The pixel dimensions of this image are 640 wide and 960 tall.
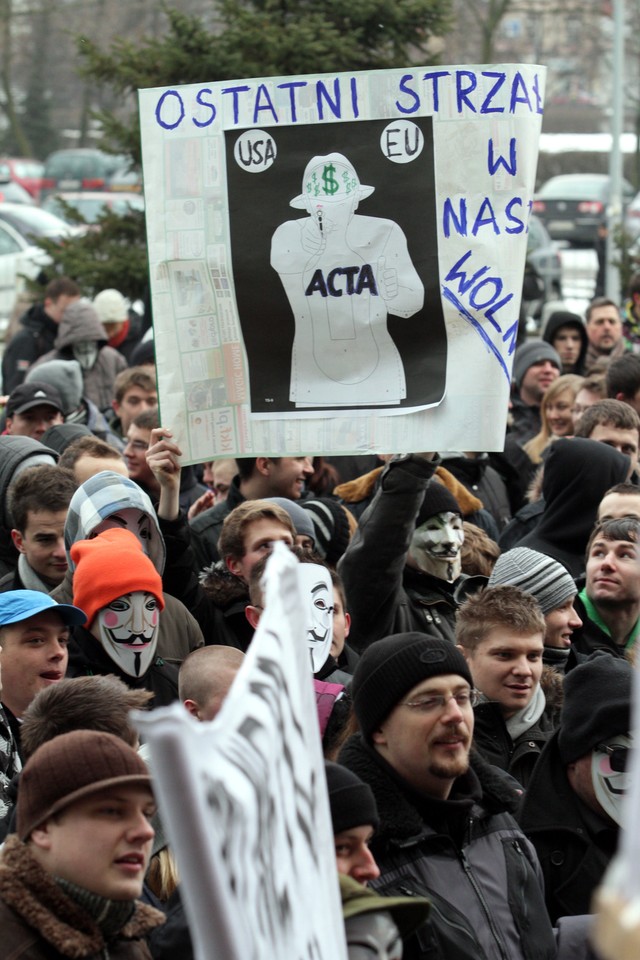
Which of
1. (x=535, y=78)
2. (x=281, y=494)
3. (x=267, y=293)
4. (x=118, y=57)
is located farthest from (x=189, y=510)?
(x=118, y=57)

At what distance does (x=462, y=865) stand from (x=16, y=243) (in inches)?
741

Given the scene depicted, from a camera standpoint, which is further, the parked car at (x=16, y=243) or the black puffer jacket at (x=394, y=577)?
the parked car at (x=16, y=243)

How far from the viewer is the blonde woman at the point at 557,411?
8844 millimetres

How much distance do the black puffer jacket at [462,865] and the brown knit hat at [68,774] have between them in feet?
2.49

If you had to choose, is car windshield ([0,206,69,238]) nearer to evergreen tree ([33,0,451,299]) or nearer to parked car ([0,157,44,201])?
evergreen tree ([33,0,451,299])

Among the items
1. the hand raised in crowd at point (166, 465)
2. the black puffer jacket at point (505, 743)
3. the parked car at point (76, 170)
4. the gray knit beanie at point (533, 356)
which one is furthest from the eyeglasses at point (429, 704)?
the parked car at point (76, 170)

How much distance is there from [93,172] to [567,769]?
1458 inches

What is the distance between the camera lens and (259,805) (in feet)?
5.69

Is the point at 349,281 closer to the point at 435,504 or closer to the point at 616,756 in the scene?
the point at 435,504

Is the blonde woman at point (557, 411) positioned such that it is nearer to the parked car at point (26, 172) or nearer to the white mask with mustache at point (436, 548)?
the white mask with mustache at point (436, 548)

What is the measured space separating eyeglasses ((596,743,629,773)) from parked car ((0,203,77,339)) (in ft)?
51.1

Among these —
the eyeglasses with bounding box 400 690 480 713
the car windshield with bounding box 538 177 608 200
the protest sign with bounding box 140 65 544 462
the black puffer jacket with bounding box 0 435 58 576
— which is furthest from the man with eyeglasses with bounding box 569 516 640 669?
the car windshield with bounding box 538 177 608 200

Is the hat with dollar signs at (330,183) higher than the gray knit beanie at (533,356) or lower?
higher

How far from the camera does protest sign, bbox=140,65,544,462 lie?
477 cm
